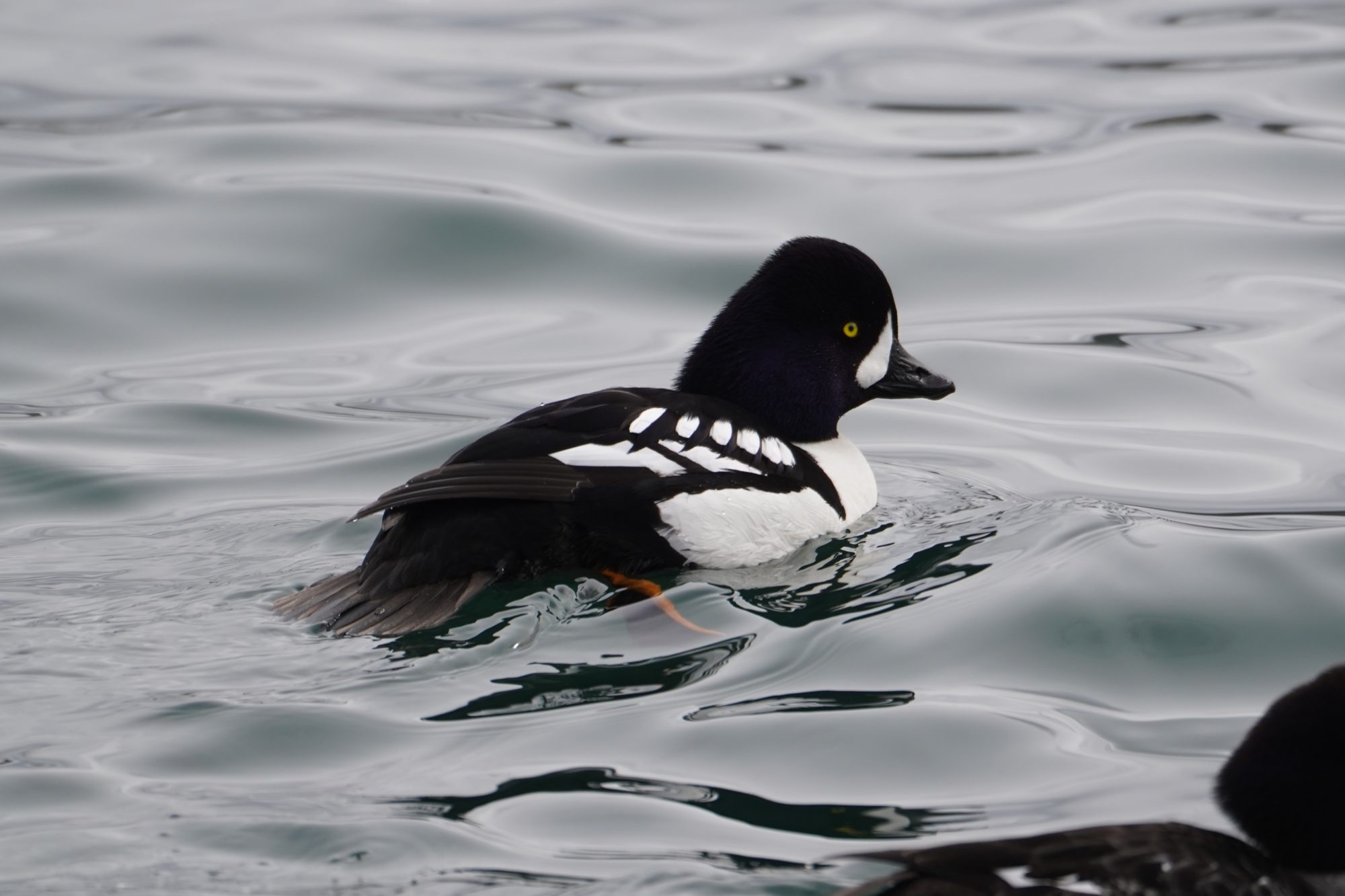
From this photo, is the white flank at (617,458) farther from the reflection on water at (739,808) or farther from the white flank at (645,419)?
the reflection on water at (739,808)

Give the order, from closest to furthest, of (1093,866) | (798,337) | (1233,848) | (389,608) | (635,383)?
(1093,866) < (1233,848) < (389,608) < (798,337) < (635,383)

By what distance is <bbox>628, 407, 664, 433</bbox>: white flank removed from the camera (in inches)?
221

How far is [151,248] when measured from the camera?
385 inches

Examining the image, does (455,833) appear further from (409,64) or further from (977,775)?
(409,64)

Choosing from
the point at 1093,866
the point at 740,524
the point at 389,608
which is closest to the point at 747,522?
the point at 740,524

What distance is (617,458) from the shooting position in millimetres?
5488

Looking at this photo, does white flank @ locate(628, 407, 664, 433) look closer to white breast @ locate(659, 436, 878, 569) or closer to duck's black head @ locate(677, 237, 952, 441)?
white breast @ locate(659, 436, 878, 569)

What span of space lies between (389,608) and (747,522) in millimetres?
1235

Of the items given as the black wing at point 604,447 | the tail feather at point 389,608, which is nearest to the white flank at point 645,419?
the black wing at point 604,447

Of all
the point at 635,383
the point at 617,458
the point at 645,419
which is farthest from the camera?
the point at 635,383

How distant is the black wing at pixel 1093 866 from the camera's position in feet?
10.6

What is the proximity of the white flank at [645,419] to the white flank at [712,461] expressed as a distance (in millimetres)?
146

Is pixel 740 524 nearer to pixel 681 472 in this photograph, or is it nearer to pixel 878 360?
pixel 681 472

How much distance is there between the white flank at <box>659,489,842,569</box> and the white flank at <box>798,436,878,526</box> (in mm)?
235
